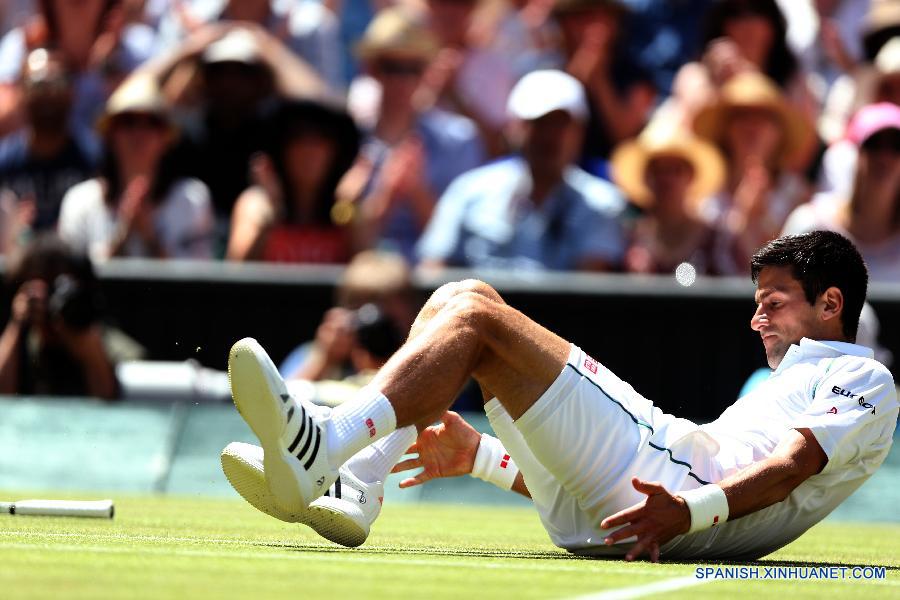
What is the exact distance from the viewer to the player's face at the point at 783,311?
6.46 metres

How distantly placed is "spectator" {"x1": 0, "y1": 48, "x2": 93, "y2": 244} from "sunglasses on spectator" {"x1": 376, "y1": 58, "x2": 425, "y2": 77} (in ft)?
8.28

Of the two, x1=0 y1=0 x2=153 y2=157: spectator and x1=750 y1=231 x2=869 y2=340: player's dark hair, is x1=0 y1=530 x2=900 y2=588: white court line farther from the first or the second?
x1=0 y1=0 x2=153 y2=157: spectator

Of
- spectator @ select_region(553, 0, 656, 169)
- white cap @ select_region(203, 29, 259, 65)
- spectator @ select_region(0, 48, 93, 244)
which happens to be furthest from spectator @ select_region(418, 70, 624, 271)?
spectator @ select_region(0, 48, 93, 244)

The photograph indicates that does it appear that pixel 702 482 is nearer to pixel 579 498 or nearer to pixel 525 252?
pixel 579 498

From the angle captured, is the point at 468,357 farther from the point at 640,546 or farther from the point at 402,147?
the point at 402,147

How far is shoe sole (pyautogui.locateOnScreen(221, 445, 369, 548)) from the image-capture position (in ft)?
18.8

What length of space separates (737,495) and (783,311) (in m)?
0.86

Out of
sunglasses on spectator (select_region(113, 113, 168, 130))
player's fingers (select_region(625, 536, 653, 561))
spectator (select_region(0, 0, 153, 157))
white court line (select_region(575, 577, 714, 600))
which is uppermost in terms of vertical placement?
spectator (select_region(0, 0, 153, 157))

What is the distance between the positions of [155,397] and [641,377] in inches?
136

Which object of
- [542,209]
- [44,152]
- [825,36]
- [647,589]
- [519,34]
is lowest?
[647,589]

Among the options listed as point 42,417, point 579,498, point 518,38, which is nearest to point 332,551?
point 579,498

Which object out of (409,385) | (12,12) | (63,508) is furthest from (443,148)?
(409,385)

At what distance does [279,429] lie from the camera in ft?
18.1

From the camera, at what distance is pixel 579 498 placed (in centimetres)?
633
